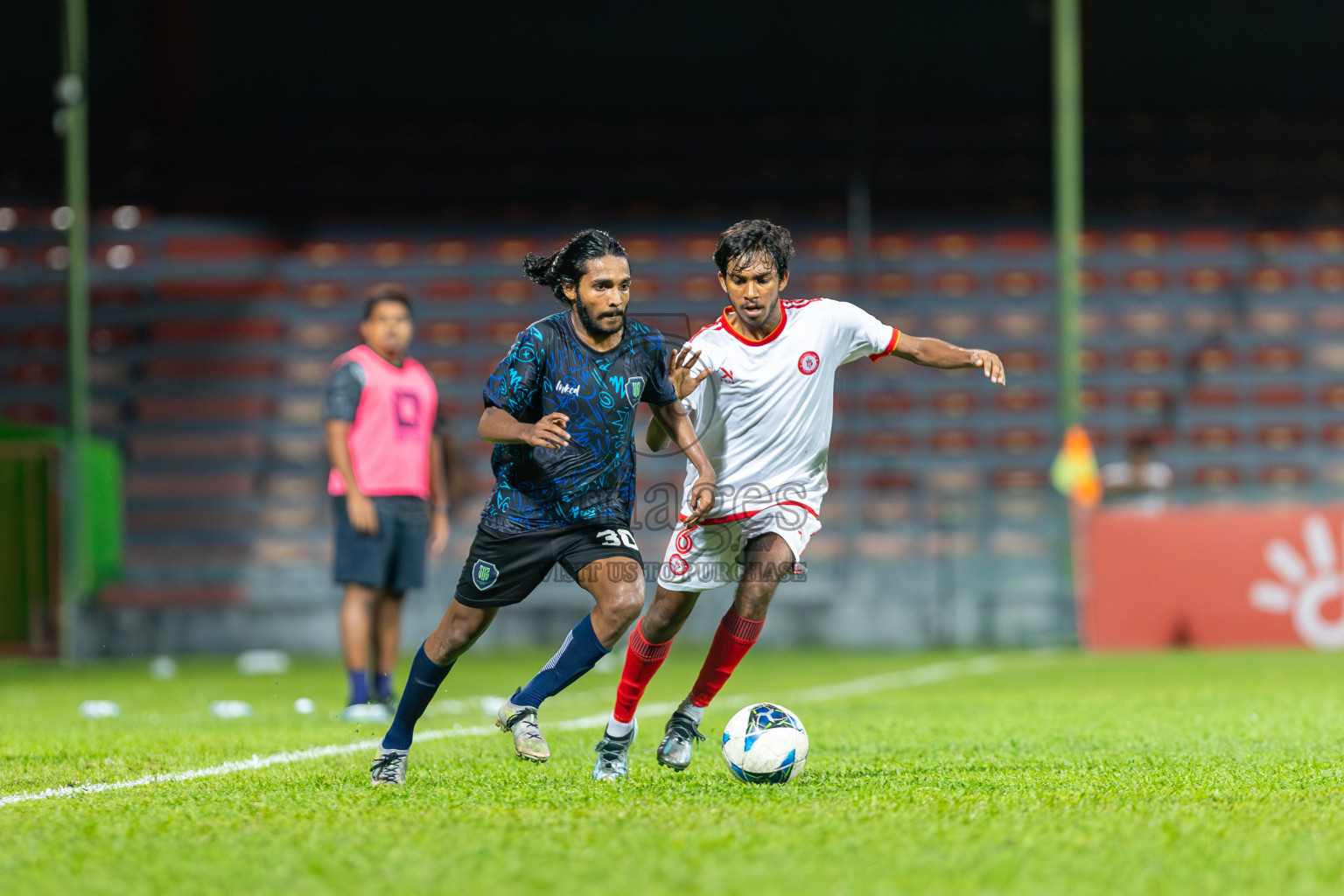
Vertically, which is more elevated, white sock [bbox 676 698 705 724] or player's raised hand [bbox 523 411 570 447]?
player's raised hand [bbox 523 411 570 447]

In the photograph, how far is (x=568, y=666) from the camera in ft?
15.8

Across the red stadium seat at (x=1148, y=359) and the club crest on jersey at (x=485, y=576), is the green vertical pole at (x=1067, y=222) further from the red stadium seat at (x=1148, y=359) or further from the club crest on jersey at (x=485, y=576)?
the club crest on jersey at (x=485, y=576)

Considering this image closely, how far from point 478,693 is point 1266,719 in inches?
175

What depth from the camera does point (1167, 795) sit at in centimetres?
407

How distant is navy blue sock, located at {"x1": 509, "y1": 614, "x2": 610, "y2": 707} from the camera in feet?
15.7

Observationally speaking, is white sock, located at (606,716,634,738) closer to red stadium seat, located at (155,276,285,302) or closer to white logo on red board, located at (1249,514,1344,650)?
white logo on red board, located at (1249,514,1344,650)

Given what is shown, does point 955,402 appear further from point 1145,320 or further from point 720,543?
point 720,543

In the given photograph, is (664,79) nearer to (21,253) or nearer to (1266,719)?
(21,253)

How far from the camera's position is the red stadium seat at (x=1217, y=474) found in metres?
16.6

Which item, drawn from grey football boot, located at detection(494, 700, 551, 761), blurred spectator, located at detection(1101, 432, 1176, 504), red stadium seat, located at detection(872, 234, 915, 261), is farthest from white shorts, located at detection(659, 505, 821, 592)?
red stadium seat, located at detection(872, 234, 915, 261)

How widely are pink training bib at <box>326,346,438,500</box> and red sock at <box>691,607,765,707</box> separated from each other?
2677 millimetres

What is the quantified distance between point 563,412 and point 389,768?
43.8 inches

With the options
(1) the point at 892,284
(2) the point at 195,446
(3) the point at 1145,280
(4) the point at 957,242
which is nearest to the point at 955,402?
(1) the point at 892,284

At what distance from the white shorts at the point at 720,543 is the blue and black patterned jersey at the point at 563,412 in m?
0.43
